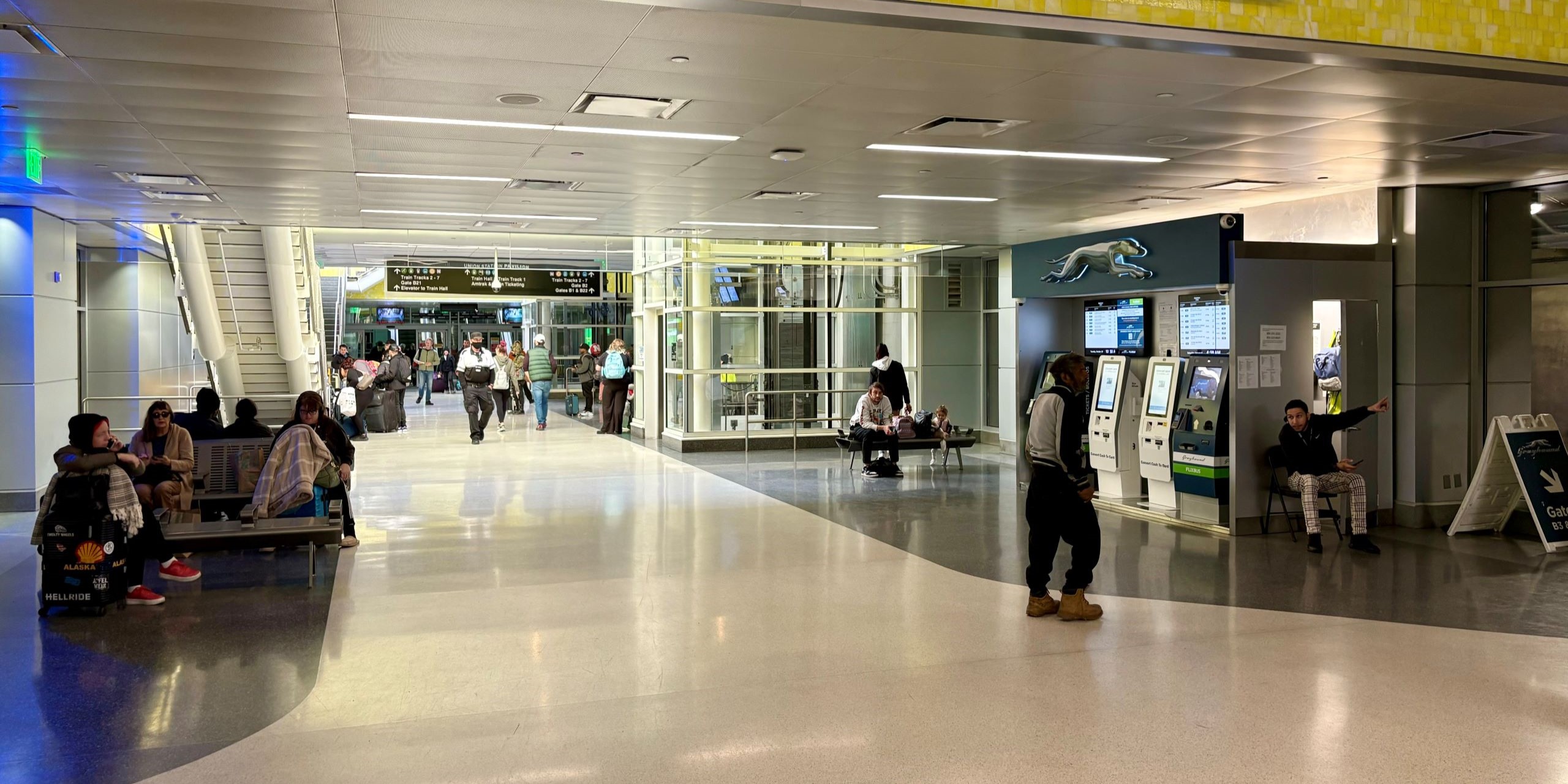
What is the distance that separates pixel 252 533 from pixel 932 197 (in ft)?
21.0

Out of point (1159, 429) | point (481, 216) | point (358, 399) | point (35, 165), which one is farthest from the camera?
point (358, 399)

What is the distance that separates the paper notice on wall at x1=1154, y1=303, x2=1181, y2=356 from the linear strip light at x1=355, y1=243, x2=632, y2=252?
12362 mm

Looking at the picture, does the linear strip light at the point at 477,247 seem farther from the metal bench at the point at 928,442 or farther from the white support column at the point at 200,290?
the metal bench at the point at 928,442

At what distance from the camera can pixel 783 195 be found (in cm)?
1039

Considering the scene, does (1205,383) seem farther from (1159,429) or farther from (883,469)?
(883,469)

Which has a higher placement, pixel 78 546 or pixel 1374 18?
pixel 1374 18

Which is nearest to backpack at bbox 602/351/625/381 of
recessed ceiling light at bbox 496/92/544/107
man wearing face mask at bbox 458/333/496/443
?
man wearing face mask at bbox 458/333/496/443

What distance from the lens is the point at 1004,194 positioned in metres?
10.3

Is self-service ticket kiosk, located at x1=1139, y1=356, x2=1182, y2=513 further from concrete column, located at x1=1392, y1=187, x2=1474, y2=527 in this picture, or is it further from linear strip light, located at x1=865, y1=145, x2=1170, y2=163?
linear strip light, located at x1=865, y1=145, x2=1170, y2=163

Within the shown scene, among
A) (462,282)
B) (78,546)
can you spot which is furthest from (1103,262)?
(462,282)

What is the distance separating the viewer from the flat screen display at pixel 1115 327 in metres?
10.6

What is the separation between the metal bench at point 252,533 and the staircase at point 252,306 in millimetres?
7654

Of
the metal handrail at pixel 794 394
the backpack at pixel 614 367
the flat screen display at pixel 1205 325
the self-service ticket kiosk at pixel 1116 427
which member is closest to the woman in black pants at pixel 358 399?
the backpack at pixel 614 367

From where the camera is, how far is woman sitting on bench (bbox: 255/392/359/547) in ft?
25.4
